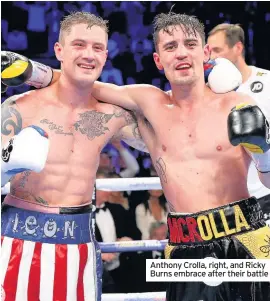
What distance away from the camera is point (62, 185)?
181 cm

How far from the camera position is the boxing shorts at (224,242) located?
165cm

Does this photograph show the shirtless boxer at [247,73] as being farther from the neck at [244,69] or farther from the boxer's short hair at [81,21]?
the boxer's short hair at [81,21]

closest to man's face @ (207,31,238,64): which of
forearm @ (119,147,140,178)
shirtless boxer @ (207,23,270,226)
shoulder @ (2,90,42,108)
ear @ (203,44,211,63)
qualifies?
shirtless boxer @ (207,23,270,226)

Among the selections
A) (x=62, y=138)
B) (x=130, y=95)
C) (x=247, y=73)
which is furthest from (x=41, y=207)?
(x=247, y=73)

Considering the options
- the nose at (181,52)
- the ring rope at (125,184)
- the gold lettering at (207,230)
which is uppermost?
the nose at (181,52)

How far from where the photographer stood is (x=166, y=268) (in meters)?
1.74

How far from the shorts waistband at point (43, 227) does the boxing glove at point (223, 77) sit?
0.61 m

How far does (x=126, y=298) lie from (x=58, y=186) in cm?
52

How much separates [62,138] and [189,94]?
0.44m

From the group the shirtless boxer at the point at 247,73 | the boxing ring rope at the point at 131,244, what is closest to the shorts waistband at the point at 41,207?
the boxing ring rope at the point at 131,244

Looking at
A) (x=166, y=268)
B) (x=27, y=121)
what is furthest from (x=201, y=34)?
(x=166, y=268)

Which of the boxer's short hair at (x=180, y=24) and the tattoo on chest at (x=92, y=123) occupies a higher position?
the boxer's short hair at (x=180, y=24)

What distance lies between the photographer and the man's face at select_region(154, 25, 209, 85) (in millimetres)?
1765

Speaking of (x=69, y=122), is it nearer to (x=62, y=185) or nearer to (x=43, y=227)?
(x=62, y=185)
